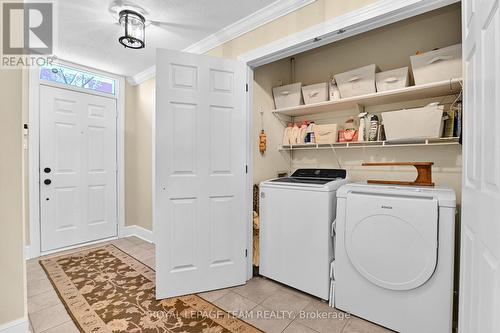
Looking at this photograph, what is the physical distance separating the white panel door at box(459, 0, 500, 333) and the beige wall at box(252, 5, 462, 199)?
971mm

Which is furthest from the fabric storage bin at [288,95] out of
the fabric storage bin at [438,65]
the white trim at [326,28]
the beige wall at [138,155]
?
the beige wall at [138,155]

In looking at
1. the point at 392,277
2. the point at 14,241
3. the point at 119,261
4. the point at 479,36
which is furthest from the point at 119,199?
the point at 479,36

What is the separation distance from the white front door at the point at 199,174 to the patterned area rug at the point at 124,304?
0.19 metres

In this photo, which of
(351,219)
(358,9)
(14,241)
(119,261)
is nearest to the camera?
(14,241)

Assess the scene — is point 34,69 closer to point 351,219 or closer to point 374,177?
point 351,219

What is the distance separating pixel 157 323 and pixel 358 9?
2.63 metres

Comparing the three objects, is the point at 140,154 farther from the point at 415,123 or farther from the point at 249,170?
the point at 415,123

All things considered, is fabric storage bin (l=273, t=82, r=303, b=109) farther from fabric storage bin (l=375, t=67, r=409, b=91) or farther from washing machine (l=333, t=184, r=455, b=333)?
washing machine (l=333, t=184, r=455, b=333)

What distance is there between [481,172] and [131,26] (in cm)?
259

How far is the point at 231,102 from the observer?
7.18 ft

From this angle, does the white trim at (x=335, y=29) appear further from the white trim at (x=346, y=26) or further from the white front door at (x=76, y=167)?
the white front door at (x=76, y=167)

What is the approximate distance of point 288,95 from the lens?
2566 millimetres

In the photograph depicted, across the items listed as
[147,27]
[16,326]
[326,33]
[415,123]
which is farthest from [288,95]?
[16,326]

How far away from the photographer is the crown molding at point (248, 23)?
1928 millimetres
